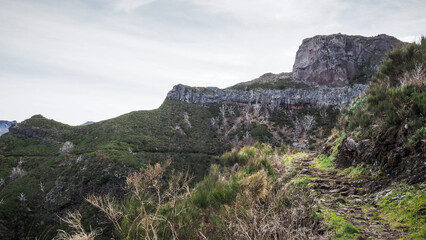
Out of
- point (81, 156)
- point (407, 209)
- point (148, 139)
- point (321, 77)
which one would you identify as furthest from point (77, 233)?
point (321, 77)

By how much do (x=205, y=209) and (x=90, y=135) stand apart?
58085 millimetres

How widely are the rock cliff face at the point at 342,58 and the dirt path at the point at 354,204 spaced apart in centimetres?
9962

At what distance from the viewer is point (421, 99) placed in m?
3.80

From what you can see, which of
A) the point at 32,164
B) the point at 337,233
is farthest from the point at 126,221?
the point at 32,164

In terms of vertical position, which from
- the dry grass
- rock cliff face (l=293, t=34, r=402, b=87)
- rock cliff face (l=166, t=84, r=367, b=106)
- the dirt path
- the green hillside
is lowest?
the green hillside

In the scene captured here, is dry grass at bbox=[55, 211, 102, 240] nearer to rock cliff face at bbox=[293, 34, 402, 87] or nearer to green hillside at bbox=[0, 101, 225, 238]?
green hillside at bbox=[0, 101, 225, 238]

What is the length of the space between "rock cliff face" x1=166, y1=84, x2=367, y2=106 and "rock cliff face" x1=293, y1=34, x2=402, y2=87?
12.1m

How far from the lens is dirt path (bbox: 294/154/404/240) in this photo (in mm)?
2346

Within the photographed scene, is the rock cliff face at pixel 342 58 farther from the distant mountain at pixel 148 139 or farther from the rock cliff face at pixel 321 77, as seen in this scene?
the distant mountain at pixel 148 139

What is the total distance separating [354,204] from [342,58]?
11186 cm

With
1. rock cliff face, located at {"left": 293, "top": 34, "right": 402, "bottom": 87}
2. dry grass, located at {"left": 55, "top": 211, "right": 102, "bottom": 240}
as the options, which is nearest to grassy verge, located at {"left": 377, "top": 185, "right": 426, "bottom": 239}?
dry grass, located at {"left": 55, "top": 211, "right": 102, "bottom": 240}

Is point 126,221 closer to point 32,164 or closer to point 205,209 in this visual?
point 205,209

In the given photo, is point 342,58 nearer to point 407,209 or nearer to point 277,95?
point 277,95

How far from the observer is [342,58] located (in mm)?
93875
